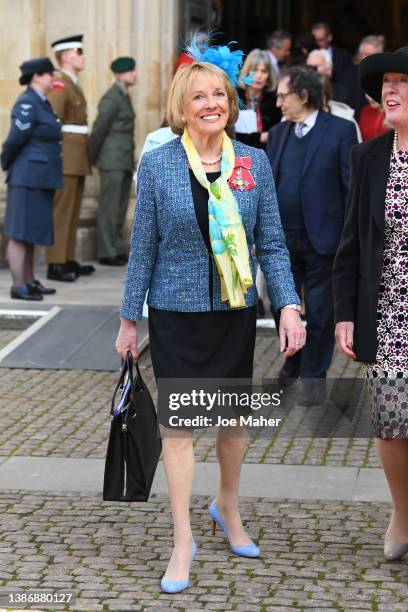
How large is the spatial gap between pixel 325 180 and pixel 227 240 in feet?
9.48

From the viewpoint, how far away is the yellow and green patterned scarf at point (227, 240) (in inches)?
195

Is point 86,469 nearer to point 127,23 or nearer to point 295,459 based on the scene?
point 295,459

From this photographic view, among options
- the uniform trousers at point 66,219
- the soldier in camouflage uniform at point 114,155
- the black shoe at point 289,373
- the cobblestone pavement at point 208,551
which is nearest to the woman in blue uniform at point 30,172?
the uniform trousers at point 66,219

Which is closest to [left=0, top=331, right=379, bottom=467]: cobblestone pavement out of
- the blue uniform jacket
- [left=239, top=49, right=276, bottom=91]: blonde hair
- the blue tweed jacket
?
the blue tweed jacket

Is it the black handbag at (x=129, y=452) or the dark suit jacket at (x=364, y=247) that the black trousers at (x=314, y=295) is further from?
the black handbag at (x=129, y=452)

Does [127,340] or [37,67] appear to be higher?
[37,67]

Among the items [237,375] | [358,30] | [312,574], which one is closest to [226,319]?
[237,375]

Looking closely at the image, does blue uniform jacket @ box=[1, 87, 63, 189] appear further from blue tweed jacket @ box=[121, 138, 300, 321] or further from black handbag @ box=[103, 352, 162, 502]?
black handbag @ box=[103, 352, 162, 502]

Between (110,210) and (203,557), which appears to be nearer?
(203,557)

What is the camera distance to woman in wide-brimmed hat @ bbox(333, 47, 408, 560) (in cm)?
498

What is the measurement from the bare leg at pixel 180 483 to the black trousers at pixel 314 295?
9.49 feet

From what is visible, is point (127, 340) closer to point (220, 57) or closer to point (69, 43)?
point (220, 57)


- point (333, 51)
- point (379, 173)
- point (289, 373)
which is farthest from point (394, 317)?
point (333, 51)

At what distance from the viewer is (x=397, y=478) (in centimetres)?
518
